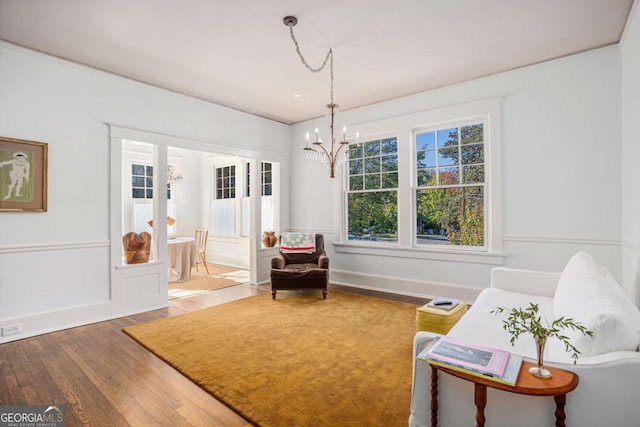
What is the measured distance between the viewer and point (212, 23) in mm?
2998

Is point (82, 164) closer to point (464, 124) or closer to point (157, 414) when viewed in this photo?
point (157, 414)

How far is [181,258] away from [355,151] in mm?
3640

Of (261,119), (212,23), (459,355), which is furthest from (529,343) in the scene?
(261,119)

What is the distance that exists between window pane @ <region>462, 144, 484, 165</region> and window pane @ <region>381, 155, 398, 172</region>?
3.27 ft

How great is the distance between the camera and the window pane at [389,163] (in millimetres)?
5160

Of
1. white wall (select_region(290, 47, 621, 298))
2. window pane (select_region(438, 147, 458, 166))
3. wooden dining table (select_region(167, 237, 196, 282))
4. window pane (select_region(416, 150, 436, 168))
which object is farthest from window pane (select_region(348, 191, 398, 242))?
wooden dining table (select_region(167, 237, 196, 282))

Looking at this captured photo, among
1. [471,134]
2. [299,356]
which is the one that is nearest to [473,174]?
[471,134]

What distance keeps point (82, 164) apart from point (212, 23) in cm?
229

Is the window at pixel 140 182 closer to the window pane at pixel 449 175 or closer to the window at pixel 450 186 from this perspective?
the window at pixel 450 186

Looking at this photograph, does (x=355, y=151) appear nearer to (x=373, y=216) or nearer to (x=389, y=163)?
(x=389, y=163)

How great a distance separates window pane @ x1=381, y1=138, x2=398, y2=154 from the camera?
5.16 meters

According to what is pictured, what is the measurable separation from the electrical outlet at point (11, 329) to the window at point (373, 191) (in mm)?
4345

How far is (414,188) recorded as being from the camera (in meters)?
4.95

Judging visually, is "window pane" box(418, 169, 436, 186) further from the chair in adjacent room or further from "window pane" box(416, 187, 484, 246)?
the chair in adjacent room
